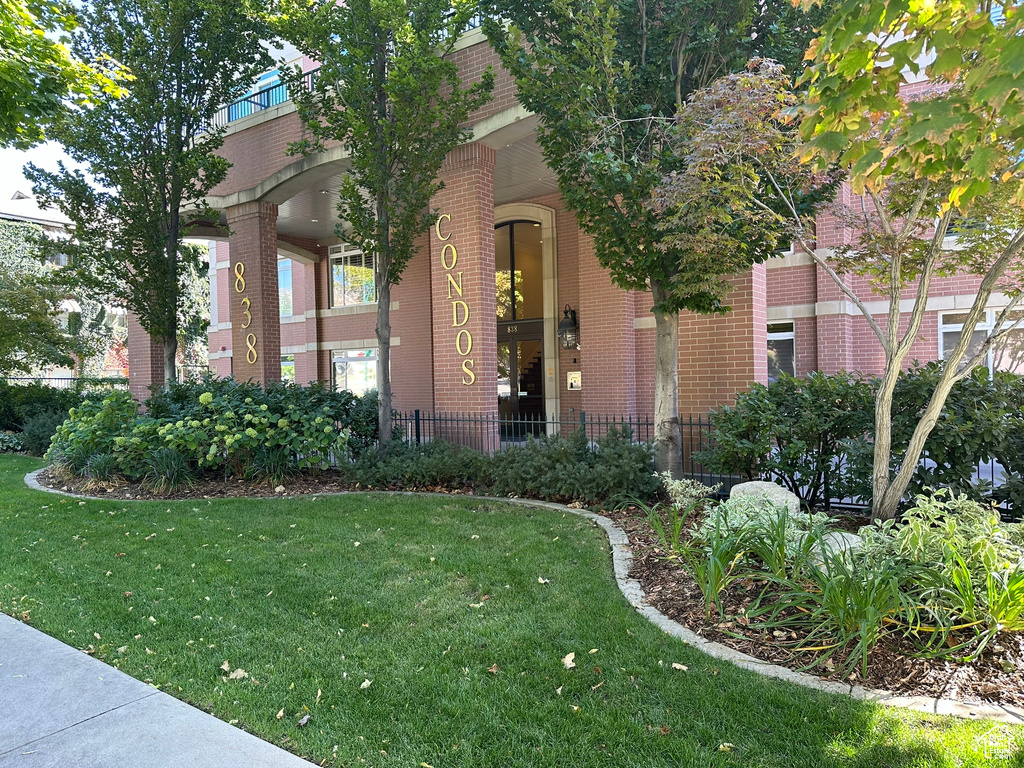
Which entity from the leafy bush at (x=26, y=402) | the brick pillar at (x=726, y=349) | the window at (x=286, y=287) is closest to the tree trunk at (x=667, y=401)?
the brick pillar at (x=726, y=349)

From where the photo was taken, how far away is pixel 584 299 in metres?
13.0

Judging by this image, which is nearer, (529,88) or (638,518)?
(638,518)

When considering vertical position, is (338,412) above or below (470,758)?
above

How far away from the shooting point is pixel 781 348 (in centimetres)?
1288

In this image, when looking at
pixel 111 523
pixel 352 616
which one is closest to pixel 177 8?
pixel 111 523

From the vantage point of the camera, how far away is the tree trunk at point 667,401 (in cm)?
718

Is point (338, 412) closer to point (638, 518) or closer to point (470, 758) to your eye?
point (638, 518)

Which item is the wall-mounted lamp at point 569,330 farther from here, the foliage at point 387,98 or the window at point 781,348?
the foliage at point 387,98

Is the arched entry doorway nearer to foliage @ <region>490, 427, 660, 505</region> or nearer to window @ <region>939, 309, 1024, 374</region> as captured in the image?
A: foliage @ <region>490, 427, 660, 505</region>

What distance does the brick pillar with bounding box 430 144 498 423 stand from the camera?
9.81m

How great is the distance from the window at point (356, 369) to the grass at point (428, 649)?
12274 millimetres

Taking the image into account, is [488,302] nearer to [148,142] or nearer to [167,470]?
[167,470]

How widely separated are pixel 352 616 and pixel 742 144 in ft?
15.7

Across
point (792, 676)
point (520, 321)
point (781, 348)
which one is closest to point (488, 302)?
point (520, 321)
